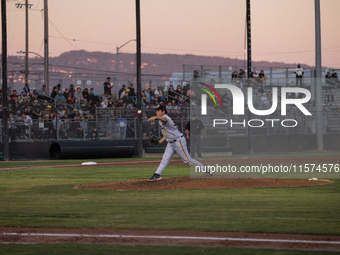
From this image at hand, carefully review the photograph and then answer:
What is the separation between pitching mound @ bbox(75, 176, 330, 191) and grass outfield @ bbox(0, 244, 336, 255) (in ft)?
23.2

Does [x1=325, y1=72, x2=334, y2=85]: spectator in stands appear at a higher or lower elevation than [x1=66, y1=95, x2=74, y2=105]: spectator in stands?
higher

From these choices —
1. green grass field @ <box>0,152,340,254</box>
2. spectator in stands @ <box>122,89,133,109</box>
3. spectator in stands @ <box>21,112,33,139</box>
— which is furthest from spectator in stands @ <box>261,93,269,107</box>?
green grass field @ <box>0,152,340,254</box>

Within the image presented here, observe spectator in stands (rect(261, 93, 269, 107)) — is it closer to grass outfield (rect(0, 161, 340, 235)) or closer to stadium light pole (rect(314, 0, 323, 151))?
stadium light pole (rect(314, 0, 323, 151))

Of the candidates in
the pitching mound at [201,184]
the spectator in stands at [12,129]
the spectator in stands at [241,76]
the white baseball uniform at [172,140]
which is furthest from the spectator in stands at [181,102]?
the white baseball uniform at [172,140]

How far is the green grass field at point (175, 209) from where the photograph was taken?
8.10 m

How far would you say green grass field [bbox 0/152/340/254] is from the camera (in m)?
8.10

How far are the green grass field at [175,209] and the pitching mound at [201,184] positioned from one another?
2.19 ft

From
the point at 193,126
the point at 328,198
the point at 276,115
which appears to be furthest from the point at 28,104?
the point at 328,198

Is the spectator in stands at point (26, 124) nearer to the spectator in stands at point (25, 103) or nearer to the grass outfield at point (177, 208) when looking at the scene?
the spectator in stands at point (25, 103)

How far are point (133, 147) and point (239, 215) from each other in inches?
766

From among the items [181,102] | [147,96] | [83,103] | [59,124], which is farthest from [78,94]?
[181,102]

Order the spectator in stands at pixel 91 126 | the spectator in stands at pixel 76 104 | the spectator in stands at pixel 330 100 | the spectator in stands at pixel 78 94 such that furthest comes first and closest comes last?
the spectator in stands at pixel 330 100
the spectator in stands at pixel 78 94
the spectator in stands at pixel 76 104
the spectator in stands at pixel 91 126

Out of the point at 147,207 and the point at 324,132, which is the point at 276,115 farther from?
the point at 147,207

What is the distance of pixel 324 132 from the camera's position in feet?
115
